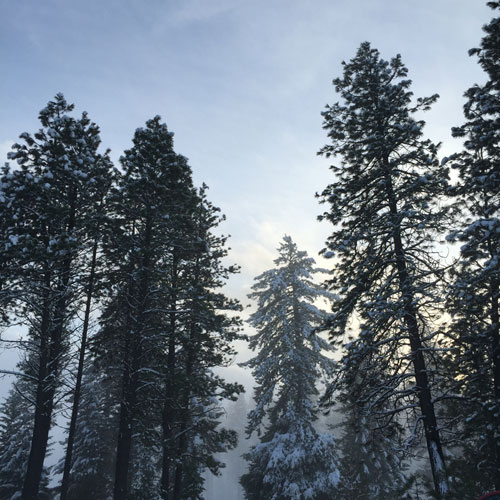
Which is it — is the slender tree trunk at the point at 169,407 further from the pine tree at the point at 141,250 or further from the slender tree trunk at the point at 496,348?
the slender tree trunk at the point at 496,348

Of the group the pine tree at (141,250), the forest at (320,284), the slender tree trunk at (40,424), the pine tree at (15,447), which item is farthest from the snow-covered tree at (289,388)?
the pine tree at (15,447)

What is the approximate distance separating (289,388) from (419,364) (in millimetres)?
10828

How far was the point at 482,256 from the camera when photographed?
920cm

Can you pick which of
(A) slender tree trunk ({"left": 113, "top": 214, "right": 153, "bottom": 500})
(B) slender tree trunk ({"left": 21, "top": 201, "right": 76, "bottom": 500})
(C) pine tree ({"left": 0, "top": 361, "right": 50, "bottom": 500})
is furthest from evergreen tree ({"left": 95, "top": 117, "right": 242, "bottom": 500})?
(C) pine tree ({"left": 0, "top": 361, "right": 50, "bottom": 500})

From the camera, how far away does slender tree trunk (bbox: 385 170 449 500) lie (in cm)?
879

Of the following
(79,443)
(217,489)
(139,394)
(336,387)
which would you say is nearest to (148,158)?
(139,394)

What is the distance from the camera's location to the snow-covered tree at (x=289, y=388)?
56.5ft

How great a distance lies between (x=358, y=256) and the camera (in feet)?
38.3

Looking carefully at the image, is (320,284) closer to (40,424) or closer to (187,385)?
(187,385)

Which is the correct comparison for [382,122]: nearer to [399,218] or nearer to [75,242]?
[399,218]

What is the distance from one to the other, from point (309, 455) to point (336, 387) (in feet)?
31.6

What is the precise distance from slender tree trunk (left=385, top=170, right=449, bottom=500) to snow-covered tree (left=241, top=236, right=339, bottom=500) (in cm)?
881

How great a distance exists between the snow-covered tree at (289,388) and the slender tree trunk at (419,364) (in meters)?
8.81

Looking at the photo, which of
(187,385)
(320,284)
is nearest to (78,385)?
(187,385)
